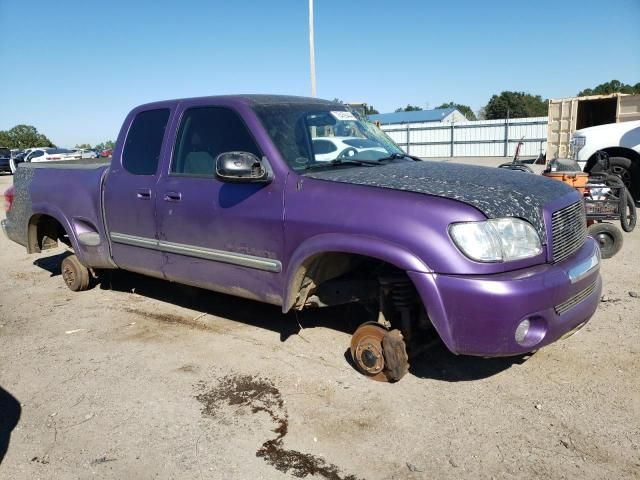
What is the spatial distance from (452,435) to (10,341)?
3.84m

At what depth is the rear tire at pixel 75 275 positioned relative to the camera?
5967 millimetres

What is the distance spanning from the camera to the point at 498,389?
3.48m

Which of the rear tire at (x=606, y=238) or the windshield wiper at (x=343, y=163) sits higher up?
the windshield wiper at (x=343, y=163)

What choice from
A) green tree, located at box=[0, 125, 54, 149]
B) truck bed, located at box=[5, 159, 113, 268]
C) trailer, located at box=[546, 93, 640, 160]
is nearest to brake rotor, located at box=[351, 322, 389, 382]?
truck bed, located at box=[5, 159, 113, 268]

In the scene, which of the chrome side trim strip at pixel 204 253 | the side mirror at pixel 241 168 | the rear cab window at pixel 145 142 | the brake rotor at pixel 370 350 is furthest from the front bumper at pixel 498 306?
the rear cab window at pixel 145 142

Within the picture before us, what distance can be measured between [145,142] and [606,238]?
18.0 feet

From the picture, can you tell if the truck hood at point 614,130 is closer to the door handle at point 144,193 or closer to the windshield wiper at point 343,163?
the windshield wiper at point 343,163

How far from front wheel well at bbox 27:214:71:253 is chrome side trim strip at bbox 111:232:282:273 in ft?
5.24

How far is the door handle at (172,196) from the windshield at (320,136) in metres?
0.93

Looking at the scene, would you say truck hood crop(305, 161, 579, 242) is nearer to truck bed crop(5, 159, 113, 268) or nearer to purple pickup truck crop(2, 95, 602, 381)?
purple pickup truck crop(2, 95, 602, 381)

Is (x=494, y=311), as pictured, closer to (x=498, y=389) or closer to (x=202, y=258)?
(x=498, y=389)

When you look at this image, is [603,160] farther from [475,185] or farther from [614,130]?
[475,185]

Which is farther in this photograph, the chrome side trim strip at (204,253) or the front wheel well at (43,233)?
the front wheel well at (43,233)

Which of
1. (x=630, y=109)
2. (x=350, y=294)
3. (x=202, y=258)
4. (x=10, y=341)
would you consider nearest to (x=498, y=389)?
(x=350, y=294)
